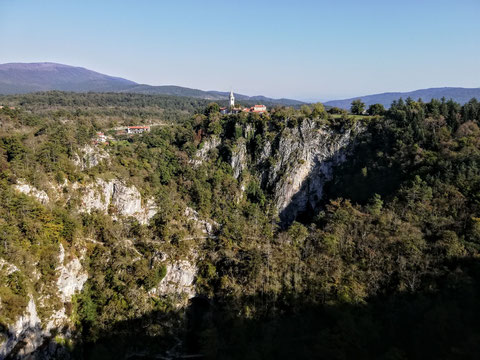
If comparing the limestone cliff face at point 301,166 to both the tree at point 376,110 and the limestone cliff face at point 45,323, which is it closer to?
the tree at point 376,110

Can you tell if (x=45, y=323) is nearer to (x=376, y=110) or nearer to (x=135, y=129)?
(x=135, y=129)

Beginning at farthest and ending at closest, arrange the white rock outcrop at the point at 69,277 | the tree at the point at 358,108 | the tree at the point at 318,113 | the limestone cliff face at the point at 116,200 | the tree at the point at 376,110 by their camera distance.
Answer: the tree at the point at 358,108
the tree at the point at 376,110
the tree at the point at 318,113
the limestone cliff face at the point at 116,200
the white rock outcrop at the point at 69,277

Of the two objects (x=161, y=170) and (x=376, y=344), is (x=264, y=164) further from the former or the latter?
(x=376, y=344)

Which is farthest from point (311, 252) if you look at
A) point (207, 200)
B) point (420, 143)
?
point (420, 143)

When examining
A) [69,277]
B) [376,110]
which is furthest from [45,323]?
[376,110]

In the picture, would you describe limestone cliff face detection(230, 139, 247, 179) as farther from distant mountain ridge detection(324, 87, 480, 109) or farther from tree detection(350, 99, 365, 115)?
distant mountain ridge detection(324, 87, 480, 109)

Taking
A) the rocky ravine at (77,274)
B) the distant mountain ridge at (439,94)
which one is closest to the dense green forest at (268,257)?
the rocky ravine at (77,274)

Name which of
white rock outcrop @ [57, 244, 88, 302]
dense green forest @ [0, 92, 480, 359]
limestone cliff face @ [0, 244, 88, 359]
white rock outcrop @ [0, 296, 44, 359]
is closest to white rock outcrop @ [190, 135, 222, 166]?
dense green forest @ [0, 92, 480, 359]
